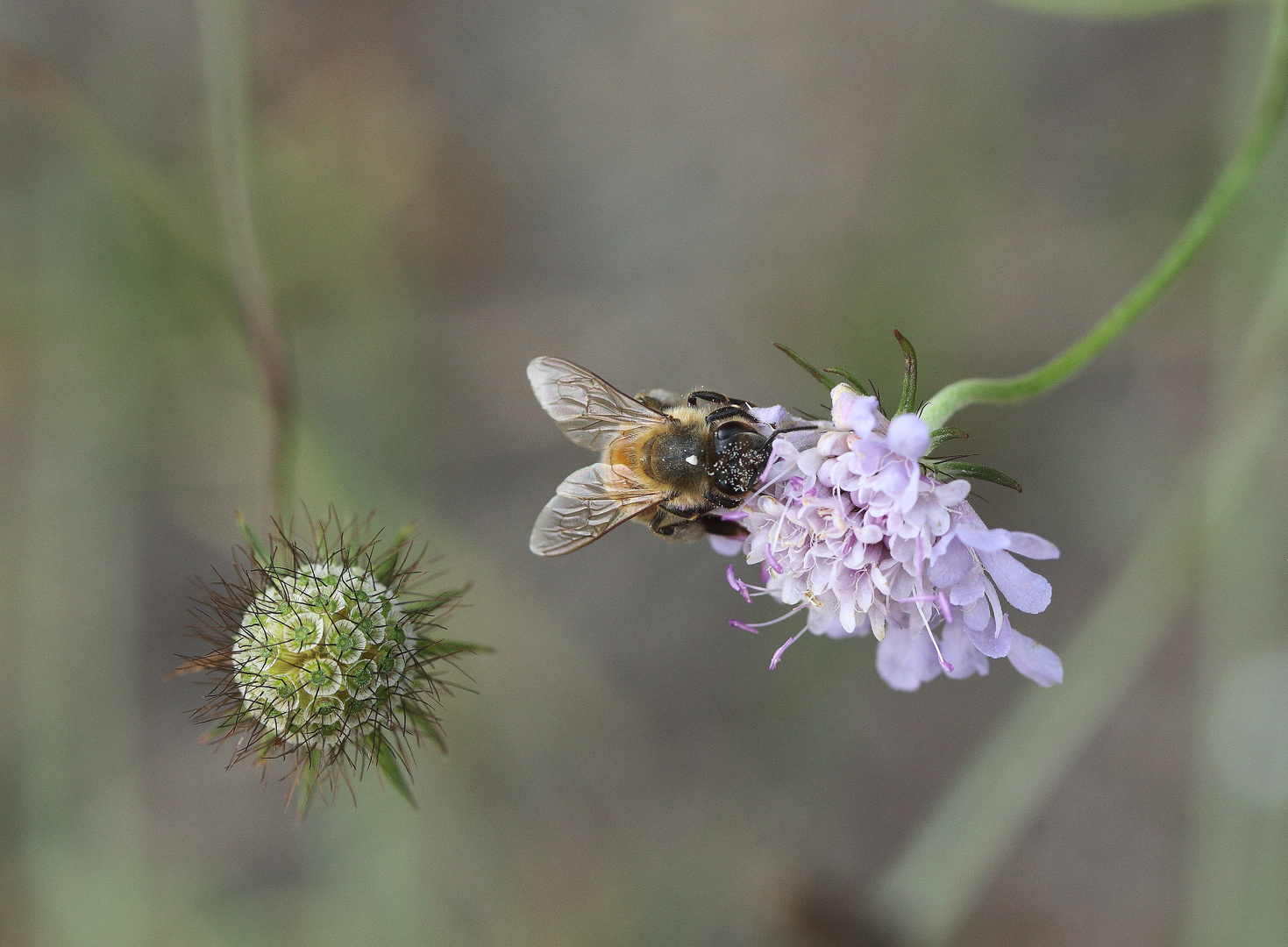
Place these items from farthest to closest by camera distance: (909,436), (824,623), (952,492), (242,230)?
(242,230) < (824,623) < (952,492) < (909,436)

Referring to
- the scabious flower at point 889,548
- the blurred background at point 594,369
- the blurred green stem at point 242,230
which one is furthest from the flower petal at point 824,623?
the blurred background at point 594,369

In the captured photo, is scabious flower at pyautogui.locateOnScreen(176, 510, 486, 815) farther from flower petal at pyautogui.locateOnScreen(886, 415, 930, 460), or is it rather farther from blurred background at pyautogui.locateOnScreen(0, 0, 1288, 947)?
blurred background at pyautogui.locateOnScreen(0, 0, 1288, 947)

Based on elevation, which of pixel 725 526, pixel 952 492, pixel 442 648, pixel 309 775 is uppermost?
pixel 952 492

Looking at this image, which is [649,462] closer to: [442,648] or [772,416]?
[772,416]

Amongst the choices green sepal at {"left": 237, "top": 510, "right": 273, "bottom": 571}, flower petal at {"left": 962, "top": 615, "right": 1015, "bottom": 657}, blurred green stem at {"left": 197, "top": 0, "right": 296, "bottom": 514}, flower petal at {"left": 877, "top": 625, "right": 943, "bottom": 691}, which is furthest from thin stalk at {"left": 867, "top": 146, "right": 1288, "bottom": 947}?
blurred green stem at {"left": 197, "top": 0, "right": 296, "bottom": 514}

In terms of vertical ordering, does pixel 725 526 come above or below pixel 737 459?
below

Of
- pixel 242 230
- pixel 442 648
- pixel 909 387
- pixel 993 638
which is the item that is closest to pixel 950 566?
pixel 993 638
